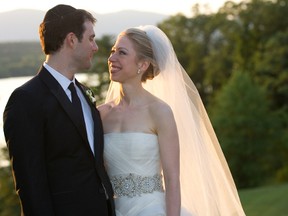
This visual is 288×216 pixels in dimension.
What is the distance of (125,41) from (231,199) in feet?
4.81

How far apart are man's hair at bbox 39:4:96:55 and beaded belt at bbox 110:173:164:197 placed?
115 centimetres

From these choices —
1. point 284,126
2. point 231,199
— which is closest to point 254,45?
point 284,126

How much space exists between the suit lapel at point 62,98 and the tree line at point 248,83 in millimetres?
38150

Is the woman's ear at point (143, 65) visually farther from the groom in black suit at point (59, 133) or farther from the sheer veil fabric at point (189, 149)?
the groom in black suit at point (59, 133)

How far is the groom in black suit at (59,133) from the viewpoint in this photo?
3682mm

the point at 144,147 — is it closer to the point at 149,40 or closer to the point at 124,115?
the point at 124,115

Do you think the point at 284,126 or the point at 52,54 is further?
the point at 284,126

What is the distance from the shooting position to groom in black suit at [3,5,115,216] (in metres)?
3.68

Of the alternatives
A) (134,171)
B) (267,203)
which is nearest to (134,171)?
(134,171)

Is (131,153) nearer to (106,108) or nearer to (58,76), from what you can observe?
(106,108)

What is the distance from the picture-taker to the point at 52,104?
3846 millimetres

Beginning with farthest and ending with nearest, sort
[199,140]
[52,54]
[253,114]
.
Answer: [253,114] → [199,140] → [52,54]

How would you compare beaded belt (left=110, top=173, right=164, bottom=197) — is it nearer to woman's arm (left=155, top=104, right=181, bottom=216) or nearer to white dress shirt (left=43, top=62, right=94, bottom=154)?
woman's arm (left=155, top=104, right=181, bottom=216)

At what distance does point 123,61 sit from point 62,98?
91cm
